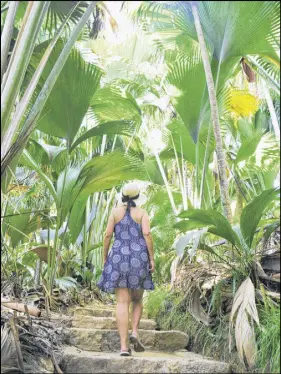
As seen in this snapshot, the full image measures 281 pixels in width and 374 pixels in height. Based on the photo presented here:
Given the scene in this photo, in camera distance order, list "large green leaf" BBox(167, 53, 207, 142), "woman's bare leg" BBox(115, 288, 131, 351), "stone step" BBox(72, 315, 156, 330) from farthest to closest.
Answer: "large green leaf" BBox(167, 53, 207, 142) → "stone step" BBox(72, 315, 156, 330) → "woman's bare leg" BBox(115, 288, 131, 351)

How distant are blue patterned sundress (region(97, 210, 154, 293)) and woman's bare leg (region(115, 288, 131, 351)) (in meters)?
0.06

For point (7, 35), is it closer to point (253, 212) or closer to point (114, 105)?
point (253, 212)

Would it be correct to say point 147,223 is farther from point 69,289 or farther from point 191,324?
point 69,289

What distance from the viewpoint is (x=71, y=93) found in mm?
4867

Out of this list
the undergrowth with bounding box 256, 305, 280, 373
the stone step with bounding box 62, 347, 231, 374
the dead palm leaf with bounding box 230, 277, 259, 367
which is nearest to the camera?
the undergrowth with bounding box 256, 305, 280, 373

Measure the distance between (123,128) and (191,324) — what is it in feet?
6.67

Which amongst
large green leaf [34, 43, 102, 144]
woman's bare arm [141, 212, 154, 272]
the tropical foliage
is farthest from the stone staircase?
large green leaf [34, 43, 102, 144]

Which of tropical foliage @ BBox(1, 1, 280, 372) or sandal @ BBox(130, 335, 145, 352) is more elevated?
tropical foliage @ BBox(1, 1, 280, 372)

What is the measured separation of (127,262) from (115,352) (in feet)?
2.71

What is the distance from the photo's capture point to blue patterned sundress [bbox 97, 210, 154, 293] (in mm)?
4020

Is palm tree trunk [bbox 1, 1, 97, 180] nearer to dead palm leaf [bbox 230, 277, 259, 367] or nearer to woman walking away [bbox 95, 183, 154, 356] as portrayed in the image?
woman walking away [bbox 95, 183, 154, 356]

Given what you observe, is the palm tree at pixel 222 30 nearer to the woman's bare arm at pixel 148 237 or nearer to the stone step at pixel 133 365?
the woman's bare arm at pixel 148 237

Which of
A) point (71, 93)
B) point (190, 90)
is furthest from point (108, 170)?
point (190, 90)

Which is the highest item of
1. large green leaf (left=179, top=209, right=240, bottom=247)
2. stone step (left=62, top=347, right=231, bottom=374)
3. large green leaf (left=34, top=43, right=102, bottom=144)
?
large green leaf (left=34, top=43, right=102, bottom=144)
